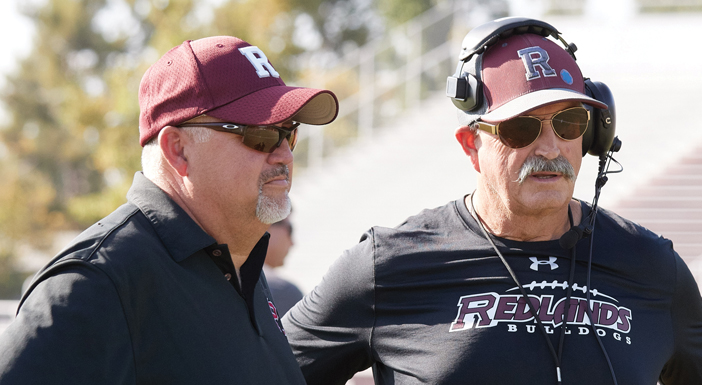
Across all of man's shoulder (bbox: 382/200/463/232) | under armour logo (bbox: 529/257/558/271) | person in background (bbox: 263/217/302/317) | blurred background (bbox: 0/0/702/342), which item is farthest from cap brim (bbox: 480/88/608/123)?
blurred background (bbox: 0/0/702/342)

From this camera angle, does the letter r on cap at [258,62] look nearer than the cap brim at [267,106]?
No

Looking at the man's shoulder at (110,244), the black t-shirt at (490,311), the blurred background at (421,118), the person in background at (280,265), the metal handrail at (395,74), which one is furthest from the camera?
the metal handrail at (395,74)

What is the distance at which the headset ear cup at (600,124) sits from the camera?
8.27ft

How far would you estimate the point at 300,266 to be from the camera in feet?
38.9

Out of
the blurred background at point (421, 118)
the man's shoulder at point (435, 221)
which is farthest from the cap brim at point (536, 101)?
the blurred background at point (421, 118)

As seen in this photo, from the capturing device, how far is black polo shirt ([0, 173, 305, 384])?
1.45 meters

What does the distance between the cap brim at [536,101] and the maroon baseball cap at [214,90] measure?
68 centimetres

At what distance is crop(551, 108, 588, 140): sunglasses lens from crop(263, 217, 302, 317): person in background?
255 cm

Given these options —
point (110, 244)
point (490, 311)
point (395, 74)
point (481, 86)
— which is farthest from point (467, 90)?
point (395, 74)

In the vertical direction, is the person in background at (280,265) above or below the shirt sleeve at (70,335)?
below

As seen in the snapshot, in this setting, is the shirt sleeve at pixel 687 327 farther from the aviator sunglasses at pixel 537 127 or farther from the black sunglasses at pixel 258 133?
the black sunglasses at pixel 258 133

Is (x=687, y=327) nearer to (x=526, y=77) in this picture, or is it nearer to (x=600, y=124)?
(x=600, y=124)

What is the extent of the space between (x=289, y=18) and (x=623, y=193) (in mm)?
13554

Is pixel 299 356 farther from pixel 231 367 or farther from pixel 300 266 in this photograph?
pixel 300 266
